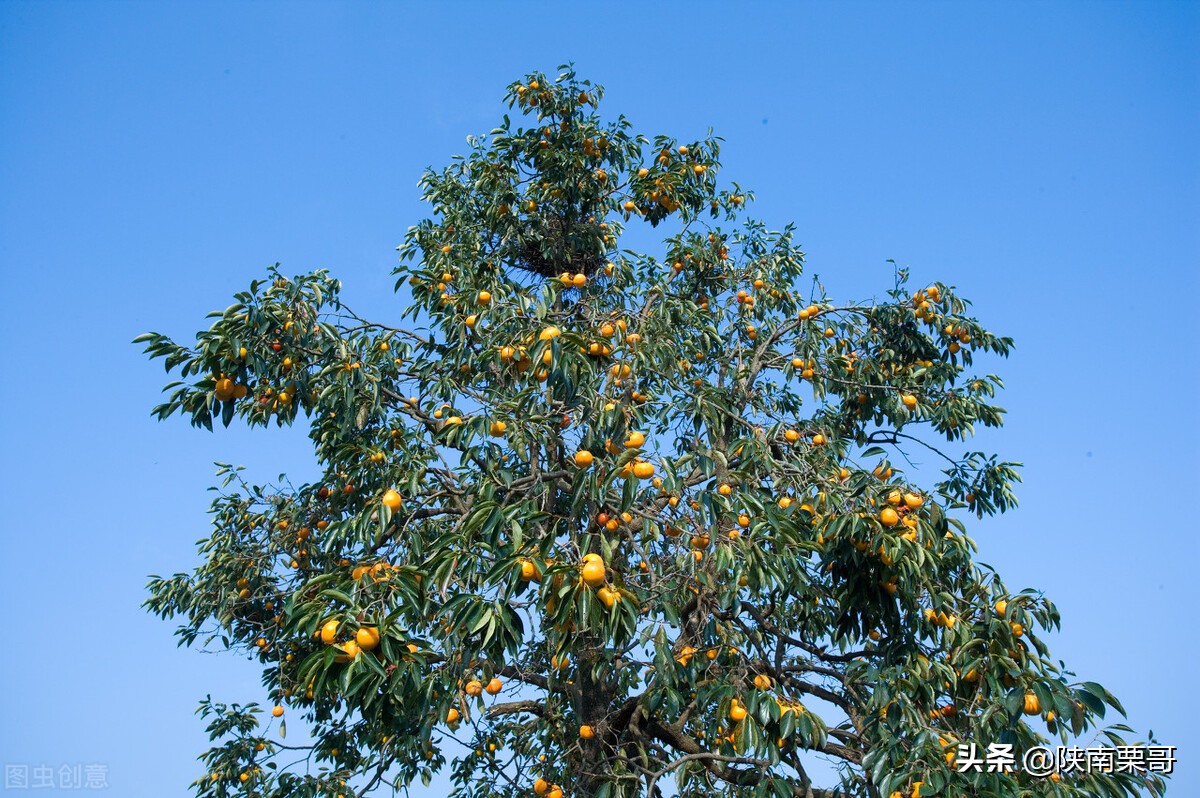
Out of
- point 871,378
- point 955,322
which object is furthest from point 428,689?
point 955,322

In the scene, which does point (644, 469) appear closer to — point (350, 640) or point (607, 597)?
point (607, 597)

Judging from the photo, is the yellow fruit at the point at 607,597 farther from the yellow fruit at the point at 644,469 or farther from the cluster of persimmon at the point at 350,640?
the cluster of persimmon at the point at 350,640

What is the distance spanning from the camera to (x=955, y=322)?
18.3 ft

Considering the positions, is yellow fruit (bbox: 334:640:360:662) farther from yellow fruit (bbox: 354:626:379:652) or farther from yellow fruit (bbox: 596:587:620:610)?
yellow fruit (bbox: 596:587:620:610)

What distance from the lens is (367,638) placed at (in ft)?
10.3

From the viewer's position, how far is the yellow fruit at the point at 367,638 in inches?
123

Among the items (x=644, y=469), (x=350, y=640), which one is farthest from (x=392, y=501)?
→ (x=644, y=469)

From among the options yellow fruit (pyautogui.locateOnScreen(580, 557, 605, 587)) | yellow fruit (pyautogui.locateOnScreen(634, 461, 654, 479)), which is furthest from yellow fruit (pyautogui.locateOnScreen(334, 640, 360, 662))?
yellow fruit (pyautogui.locateOnScreen(634, 461, 654, 479))

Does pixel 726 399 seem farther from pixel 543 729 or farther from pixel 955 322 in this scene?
pixel 543 729

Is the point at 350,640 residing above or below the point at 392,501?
below

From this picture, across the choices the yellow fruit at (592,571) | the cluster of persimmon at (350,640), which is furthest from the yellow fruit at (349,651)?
the yellow fruit at (592,571)

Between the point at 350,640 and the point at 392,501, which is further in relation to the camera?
the point at 392,501

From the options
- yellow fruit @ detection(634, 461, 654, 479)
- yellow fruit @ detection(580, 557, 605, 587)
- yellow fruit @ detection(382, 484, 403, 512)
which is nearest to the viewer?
yellow fruit @ detection(580, 557, 605, 587)

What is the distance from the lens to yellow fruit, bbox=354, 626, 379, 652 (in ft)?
10.3
